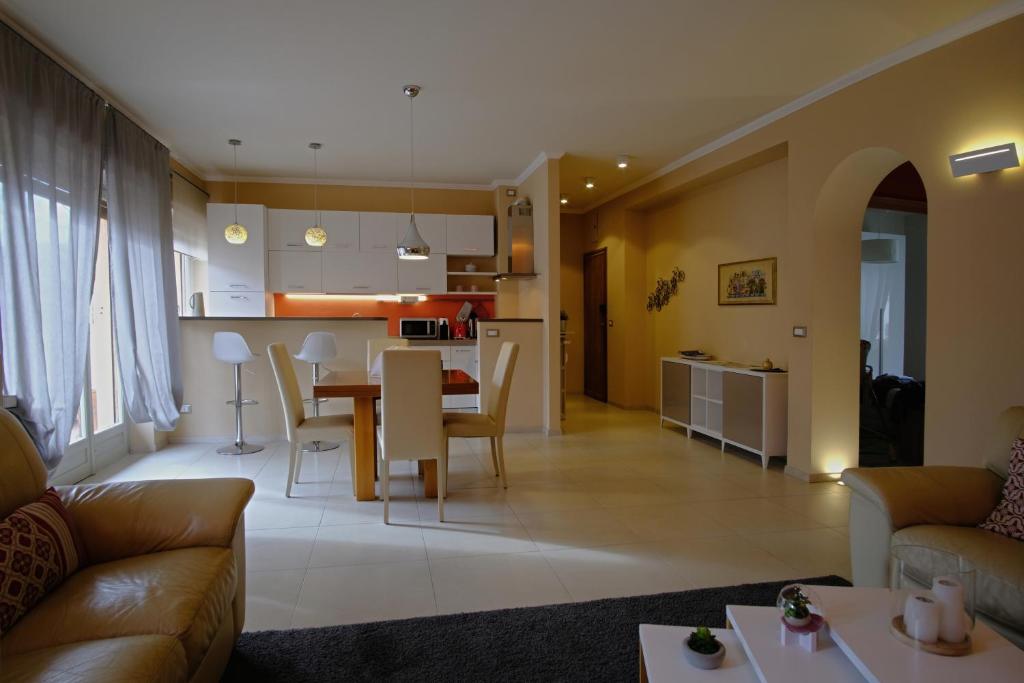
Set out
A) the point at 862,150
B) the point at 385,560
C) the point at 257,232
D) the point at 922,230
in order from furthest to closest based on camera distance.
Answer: the point at 257,232
the point at 922,230
the point at 862,150
the point at 385,560

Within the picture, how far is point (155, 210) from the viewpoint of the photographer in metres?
4.79

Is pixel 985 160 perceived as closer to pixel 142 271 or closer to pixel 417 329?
pixel 417 329

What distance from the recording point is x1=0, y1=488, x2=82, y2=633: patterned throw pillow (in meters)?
1.50

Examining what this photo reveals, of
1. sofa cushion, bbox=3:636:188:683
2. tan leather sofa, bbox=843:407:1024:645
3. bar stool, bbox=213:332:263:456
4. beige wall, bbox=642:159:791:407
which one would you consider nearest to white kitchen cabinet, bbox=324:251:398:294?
bar stool, bbox=213:332:263:456

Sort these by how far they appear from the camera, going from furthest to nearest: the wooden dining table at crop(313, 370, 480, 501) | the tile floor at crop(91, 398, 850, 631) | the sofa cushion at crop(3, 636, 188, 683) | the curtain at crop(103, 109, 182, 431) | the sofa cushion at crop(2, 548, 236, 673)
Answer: the curtain at crop(103, 109, 182, 431)
the wooden dining table at crop(313, 370, 480, 501)
the tile floor at crop(91, 398, 850, 631)
the sofa cushion at crop(2, 548, 236, 673)
the sofa cushion at crop(3, 636, 188, 683)

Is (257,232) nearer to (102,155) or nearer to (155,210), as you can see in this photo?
(155,210)

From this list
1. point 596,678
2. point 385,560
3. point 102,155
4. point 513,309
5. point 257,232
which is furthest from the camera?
point 513,309

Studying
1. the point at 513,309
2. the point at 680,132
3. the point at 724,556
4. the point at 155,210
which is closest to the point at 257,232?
the point at 155,210

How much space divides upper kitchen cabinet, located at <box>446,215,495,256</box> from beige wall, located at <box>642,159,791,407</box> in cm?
201

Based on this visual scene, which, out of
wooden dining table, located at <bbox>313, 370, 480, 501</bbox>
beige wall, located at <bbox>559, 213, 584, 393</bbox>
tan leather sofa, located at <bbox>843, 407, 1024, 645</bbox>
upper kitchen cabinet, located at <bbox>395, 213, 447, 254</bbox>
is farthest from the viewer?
beige wall, located at <bbox>559, 213, 584, 393</bbox>

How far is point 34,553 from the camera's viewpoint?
161 centimetres

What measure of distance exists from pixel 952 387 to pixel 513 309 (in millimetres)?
4747

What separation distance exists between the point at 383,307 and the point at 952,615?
21.9 ft

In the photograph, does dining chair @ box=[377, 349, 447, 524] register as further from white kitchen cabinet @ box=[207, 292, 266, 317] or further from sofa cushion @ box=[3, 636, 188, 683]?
white kitchen cabinet @ box=[207, 292, 266, 317]
